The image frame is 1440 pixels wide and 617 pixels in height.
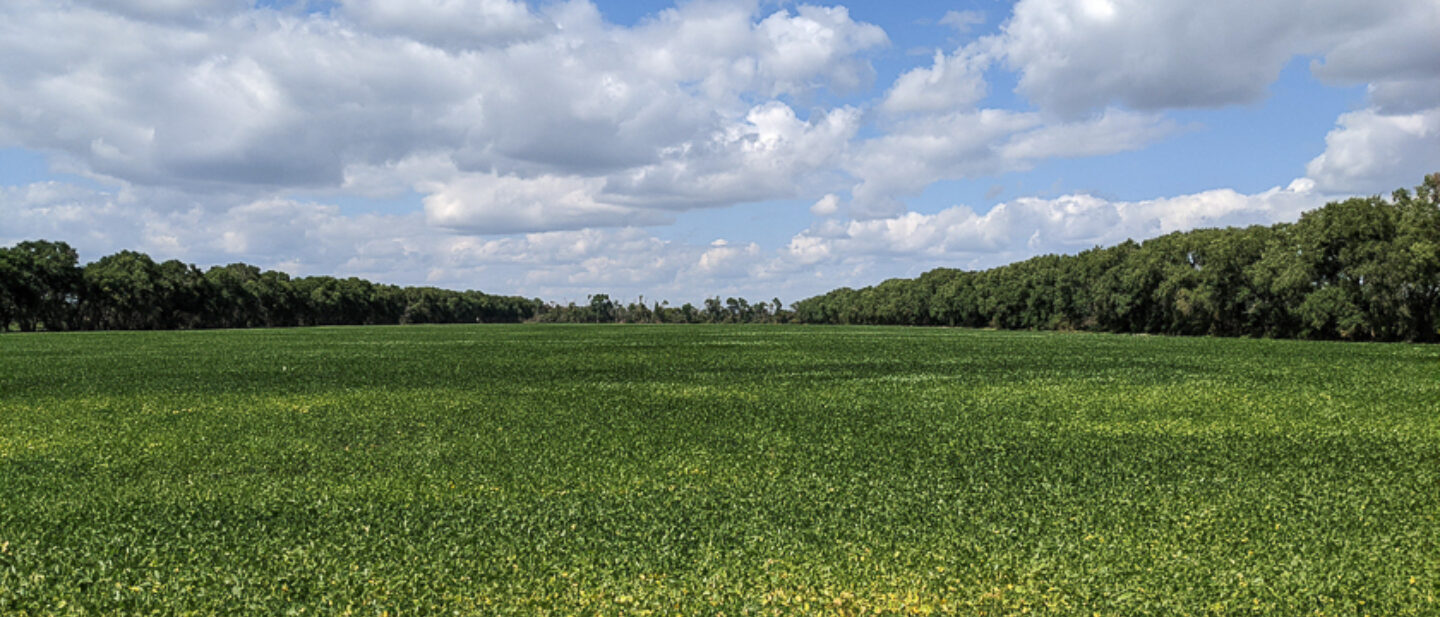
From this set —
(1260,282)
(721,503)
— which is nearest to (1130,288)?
(1260,282)

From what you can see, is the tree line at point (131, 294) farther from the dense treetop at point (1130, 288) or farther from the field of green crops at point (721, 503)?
the field of green crops at point (721, 503)

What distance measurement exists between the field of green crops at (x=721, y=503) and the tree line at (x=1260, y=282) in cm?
4970

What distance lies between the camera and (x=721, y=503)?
1316 centimetres

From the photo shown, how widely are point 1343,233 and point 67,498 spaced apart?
8840 cm

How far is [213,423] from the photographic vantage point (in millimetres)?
22031

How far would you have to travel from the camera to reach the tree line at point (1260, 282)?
70.9 m

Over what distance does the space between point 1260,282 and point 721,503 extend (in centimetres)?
9105

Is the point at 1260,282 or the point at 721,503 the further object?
the point at 1260,282

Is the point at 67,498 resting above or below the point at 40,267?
below

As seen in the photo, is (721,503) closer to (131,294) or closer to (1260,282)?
(1260,282)

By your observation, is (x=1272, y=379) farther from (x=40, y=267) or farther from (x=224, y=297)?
(x=224, y=297)

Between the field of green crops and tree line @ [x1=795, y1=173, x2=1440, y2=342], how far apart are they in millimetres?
49703

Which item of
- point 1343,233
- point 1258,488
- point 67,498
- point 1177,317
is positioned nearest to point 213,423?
point 67,498

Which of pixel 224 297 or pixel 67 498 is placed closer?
pixel 67 498
